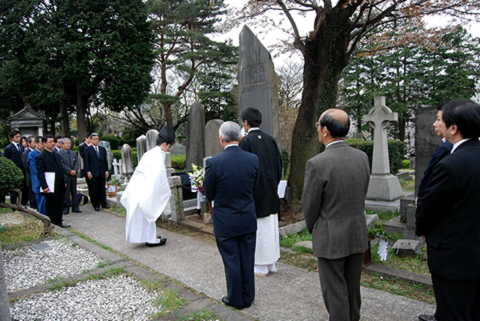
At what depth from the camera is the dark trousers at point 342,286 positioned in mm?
2479

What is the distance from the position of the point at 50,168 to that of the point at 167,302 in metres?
4.87

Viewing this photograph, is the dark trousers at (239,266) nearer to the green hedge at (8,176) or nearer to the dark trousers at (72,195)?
the green hedge at (8,176)

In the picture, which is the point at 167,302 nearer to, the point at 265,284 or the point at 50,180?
the point at 265,284

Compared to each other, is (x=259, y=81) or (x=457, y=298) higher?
(x=259, y=81)

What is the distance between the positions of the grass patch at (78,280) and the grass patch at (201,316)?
65.2 inches

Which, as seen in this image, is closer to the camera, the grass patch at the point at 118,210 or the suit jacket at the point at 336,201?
the suit jacket at the point at 336,201

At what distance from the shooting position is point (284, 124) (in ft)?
58.6

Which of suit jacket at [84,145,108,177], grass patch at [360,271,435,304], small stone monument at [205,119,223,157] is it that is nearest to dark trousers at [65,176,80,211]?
suit jacket at [84,145,108,177]

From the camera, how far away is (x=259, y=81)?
685 centimetres

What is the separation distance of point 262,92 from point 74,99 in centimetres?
2205

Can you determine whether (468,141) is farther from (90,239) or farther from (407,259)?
(90,239)

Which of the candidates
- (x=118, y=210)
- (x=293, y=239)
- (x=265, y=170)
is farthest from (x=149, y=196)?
(x=118, y=210)

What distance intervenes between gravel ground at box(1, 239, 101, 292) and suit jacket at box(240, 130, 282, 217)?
263 cm

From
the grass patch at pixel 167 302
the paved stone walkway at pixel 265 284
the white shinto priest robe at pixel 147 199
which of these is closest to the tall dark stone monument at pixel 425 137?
the paved stone walkway at pixel 265 284
